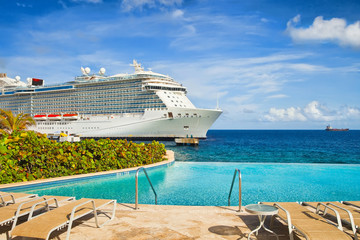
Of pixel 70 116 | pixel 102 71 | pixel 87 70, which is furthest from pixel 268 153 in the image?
pixel 87 70

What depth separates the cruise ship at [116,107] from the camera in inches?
1494

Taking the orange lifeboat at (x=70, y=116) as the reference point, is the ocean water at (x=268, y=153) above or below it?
below

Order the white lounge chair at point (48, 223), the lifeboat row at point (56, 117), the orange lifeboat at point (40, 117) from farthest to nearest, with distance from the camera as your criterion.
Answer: the orange lifeboat at point (40, 117) < the lifeboat row at point (56, 117) < the white lounge chair at point (48, 223)

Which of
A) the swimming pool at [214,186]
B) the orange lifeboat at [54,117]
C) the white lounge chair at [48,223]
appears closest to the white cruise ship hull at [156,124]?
the orange lifeboat at [54,117]

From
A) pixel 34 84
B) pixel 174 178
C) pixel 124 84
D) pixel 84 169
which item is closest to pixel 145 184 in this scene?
pixel 174 178

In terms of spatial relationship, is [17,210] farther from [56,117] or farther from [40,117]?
[40,117]

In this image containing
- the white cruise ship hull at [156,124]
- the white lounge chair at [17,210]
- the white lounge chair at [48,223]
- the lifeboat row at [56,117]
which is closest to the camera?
the white lounge chair at [48,223]

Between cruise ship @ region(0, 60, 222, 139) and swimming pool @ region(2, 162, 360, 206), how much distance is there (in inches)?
1020

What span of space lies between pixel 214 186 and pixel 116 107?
36.0 m

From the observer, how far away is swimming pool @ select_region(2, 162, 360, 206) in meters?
7.54

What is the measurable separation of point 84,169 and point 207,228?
6.63 m

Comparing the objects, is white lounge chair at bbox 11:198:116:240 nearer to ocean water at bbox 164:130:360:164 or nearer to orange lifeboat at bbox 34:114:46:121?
ocean water at bbox 164:130:360:164

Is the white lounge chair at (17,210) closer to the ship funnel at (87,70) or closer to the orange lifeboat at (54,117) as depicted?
the orange lifeboat at (54,117)

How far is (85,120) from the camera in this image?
44.7 metres
